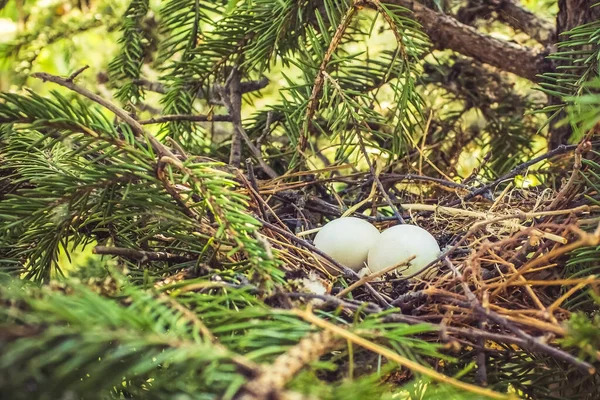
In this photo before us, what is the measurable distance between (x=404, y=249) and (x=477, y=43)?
41 cm

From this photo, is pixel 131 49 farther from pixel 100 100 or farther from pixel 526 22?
pixel 526 22

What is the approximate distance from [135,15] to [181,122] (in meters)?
0.21

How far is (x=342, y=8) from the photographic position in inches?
29.6

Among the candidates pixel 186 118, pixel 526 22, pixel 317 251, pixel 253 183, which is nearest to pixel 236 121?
pixel 186 118

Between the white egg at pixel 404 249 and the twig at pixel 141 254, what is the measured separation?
0.19 m

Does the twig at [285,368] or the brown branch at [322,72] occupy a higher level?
the brown branch at [322,72]

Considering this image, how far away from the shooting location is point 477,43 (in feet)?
2.88

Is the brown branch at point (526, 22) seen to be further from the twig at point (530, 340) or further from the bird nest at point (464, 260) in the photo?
the twig at point (530, 340)

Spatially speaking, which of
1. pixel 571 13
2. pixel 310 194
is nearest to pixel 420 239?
pixel 310 194

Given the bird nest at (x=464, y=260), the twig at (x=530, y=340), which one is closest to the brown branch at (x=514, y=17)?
the bird nest at (x=464, y=260)

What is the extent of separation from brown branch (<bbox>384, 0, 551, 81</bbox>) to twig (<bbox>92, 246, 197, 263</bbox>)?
510mm

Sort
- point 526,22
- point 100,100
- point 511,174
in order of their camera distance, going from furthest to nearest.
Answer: point 526,22, point 511,174, point 100,100

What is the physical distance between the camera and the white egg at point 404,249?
0.62 meters

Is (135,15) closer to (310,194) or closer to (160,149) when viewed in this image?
(310,194)
